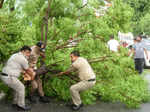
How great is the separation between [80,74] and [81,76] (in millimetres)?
58

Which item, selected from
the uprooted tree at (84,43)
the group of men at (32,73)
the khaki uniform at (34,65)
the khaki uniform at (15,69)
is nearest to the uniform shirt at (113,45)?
the uprooted tree at (84,43)

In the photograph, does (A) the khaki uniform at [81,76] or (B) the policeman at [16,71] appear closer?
(B) the policeman at [16,71]

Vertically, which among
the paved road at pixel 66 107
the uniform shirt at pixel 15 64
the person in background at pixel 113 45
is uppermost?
the person in background at pixel 113 45

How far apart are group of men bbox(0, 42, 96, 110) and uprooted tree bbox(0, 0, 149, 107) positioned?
13.9 inches

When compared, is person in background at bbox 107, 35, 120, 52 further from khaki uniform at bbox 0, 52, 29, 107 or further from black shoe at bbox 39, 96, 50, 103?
khaki uniform at bbox 0, 52, 29, 107

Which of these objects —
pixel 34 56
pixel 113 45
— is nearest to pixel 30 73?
pixel 34 56

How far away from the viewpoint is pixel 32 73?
6.07 meters

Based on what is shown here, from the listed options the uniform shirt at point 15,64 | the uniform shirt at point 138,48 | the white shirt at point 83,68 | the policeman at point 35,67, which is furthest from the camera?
the uniform shirt at point 138,48

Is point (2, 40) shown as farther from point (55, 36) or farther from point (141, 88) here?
point (141, 88)

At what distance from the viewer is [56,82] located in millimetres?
6559

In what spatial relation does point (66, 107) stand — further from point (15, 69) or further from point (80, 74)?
point (15, 69)

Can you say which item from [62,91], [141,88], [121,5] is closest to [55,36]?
[62,91]

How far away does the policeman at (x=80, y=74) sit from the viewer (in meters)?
5.83

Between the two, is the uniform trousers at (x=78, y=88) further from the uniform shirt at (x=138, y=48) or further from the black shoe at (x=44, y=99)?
the uniform shirt at (x=138, y=48)
